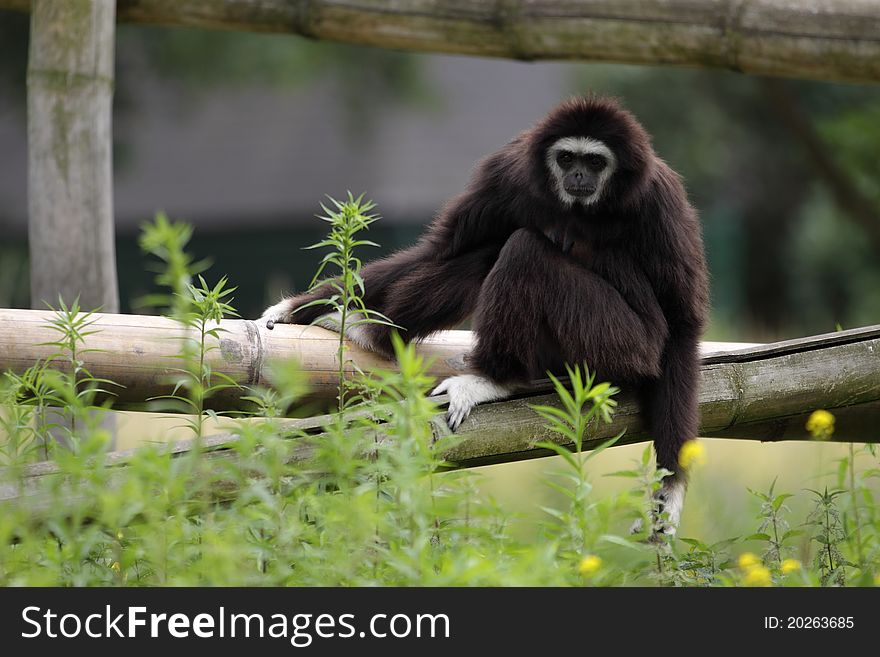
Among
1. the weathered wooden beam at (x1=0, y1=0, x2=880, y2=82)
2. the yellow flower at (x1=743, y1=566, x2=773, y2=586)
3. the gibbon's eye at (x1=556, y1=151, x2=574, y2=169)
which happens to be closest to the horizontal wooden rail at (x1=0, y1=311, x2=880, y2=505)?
the gibbon's eye at (x1=556, y1=151, x2=574, y2=169)

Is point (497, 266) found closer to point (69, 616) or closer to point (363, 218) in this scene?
point (363, 218)

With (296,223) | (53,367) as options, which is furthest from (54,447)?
(296,223)

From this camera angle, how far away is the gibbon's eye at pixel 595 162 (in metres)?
5.00

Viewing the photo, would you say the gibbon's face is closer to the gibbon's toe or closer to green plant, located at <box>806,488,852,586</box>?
the gibbon's toe

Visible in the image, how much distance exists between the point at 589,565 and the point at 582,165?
2.47m

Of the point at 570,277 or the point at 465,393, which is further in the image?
the point at 570,277

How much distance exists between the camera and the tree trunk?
19.5 ft

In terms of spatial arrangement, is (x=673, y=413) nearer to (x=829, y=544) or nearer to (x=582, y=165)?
(x=829, y=544)

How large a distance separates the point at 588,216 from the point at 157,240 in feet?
8.71

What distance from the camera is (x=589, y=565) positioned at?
9.81 feet

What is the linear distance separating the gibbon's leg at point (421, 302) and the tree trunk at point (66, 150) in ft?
4.21

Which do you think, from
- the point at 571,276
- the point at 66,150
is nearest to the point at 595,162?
the point at 571,276

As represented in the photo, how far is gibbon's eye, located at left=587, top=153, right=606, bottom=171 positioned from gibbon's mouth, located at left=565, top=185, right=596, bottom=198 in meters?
0.10

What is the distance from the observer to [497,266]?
4.82m
